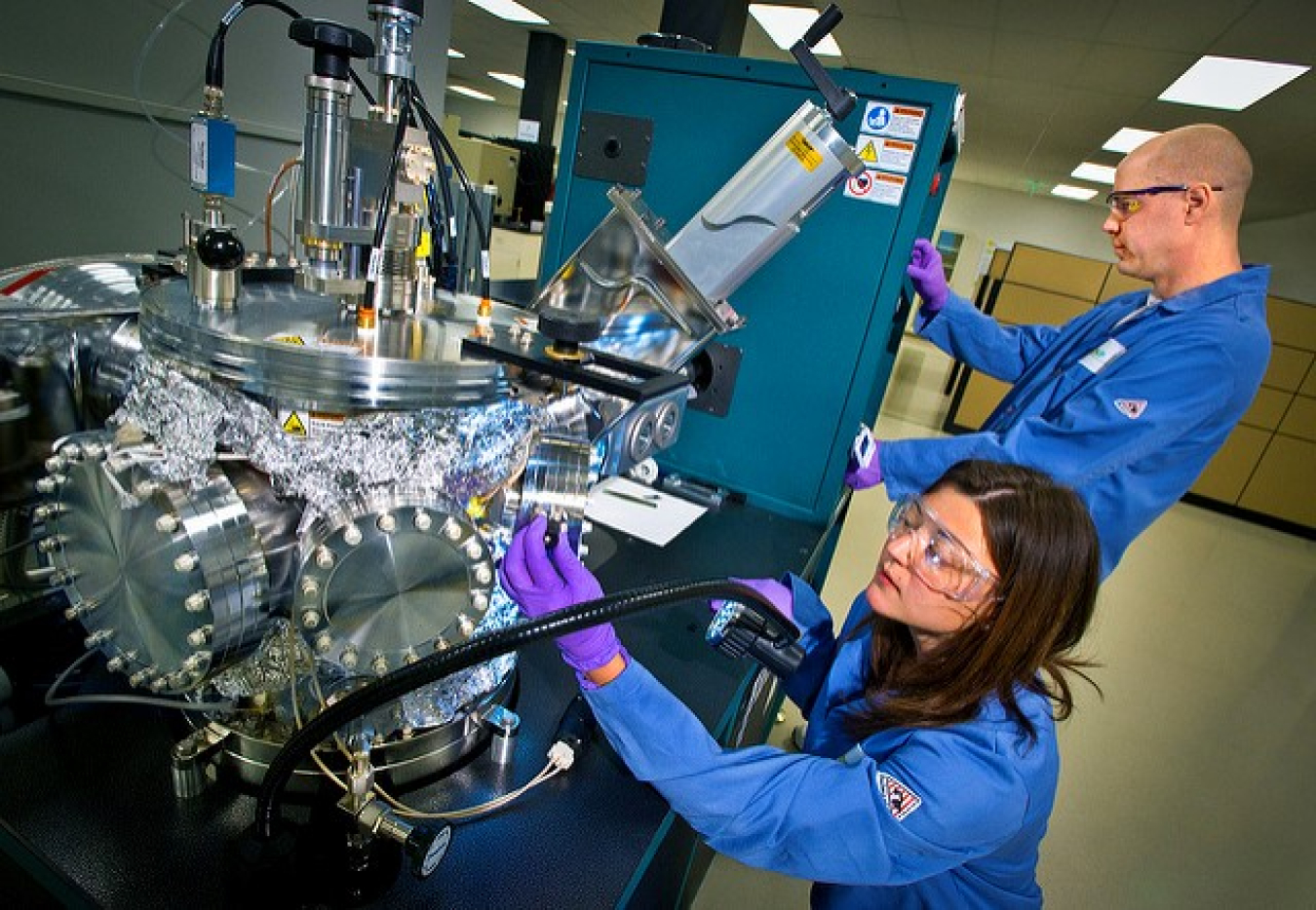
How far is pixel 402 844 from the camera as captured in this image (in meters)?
0.55

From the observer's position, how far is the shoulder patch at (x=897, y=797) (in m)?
0.63

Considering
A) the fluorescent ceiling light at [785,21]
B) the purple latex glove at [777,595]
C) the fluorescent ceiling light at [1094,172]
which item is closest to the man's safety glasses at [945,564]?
the purple latex glove at [777,595]

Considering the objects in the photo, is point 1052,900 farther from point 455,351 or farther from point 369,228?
point 369,228

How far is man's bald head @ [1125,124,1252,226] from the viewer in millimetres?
1350

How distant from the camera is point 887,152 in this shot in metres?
1.25

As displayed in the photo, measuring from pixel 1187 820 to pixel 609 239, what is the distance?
2.39 meters

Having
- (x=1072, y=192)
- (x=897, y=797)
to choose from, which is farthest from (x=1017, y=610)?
(x=1072, y=192)

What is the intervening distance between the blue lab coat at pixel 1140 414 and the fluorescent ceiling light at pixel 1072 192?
9.65 m

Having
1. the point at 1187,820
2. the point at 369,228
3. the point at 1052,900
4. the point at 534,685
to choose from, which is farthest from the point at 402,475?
the point at 1187,820

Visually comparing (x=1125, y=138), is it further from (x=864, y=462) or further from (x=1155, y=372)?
(x=864, y=462)

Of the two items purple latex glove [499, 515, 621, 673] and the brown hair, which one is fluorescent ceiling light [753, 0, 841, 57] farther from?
purple latex glove [499, 515, 621, 673]

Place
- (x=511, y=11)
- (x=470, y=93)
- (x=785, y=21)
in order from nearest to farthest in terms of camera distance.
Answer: (x=785, y=21)
(x=511, y=11)
(x=470, y=93)

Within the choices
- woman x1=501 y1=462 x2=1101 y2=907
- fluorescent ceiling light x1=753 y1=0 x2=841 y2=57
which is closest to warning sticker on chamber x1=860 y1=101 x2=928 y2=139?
woman x1=501 y1=462 x2=1101 y2=907

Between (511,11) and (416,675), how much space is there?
684 centimetres
